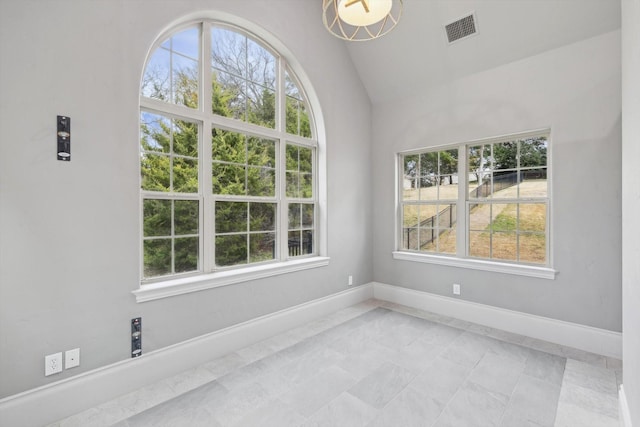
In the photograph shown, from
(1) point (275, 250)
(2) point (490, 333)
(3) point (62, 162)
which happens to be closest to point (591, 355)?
(2) point (490, 333)

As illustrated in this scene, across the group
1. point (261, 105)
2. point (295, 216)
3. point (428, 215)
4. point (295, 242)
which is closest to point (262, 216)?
point (295, 216)

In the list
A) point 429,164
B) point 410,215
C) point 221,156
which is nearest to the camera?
point 221,156

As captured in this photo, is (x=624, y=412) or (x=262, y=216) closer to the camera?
(x=624, y=412)

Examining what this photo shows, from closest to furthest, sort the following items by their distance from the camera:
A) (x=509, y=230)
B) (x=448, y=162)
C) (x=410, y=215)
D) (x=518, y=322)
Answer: (x=518, y=322) < (x=509, y=230) < (x=448, y=162) < (x=410, y=215)

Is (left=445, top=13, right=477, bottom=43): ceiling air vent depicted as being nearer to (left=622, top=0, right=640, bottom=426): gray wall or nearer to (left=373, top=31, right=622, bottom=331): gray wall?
(left=373, top=31, right=622, bottom=331): gray wall

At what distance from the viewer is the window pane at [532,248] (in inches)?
130

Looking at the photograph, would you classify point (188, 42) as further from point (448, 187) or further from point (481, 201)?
point (481, 201)

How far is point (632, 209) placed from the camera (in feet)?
5.28

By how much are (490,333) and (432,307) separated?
776 millimetres

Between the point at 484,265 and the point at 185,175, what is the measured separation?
339 centimetres

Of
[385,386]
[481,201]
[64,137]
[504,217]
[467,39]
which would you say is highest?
[467,39]

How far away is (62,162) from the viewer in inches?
79.9

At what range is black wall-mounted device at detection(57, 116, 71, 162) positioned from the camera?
79.2 inches

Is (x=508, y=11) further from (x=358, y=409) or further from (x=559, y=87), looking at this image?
(x=358, y=409)
